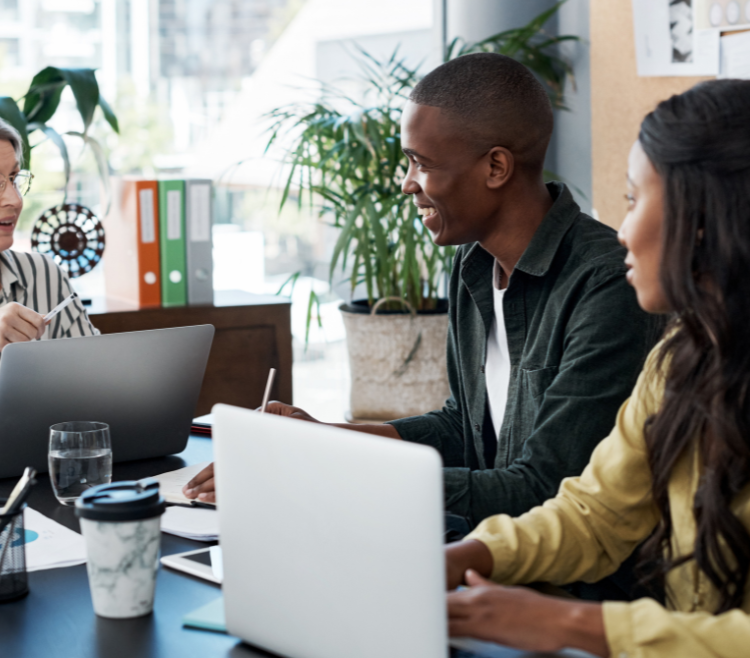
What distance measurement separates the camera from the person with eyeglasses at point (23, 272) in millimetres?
1896

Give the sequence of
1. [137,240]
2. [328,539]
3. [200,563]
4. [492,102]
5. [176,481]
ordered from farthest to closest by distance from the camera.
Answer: [137,240]
[492,102]
[176,481]
[200,563]
[328,539]

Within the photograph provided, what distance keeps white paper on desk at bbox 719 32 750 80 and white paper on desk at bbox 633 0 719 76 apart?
0.03 meters

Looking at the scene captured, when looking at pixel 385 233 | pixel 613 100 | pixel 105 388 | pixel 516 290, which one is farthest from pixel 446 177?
pixel 613 100

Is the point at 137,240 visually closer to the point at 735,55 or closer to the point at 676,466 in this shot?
the point at 735,55

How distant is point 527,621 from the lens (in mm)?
769

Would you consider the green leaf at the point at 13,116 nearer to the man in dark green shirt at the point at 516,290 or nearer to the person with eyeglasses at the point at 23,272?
the person with eyeglasses at the point at 23,272

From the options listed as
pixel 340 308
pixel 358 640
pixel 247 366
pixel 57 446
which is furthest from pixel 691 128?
pixel 340 308

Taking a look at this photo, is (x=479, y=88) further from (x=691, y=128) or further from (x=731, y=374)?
(x=731, y=374)

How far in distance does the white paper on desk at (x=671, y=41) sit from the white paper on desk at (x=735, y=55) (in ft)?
0.09

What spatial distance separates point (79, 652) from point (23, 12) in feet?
10.1

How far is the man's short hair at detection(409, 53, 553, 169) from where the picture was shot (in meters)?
1.45

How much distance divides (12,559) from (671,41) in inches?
95.2

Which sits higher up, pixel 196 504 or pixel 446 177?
pixel 446 177

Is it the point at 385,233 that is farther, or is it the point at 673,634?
the point at 385,233
